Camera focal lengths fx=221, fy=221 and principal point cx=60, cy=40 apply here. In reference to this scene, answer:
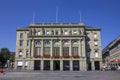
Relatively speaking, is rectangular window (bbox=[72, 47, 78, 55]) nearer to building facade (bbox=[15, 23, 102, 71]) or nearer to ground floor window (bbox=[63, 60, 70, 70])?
building facade (bbox=[15, 23, 102, 71])

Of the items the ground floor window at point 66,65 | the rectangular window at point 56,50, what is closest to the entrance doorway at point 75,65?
the ground floor window at point 66,65

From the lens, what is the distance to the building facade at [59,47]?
75688 millimetres

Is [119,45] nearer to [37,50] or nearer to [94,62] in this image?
[94,62]

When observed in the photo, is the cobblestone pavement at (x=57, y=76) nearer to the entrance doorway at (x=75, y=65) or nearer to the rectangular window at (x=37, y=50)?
the rectangular window at (x=37, y=50)

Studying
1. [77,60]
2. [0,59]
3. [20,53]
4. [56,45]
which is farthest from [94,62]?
[0,59]

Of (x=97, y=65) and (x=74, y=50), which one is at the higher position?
(x=74, y=50)

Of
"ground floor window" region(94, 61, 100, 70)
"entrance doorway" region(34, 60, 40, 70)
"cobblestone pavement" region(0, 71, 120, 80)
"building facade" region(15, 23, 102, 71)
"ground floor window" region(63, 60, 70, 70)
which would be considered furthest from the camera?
"ground floor window" region(94, 61, 100, 70)

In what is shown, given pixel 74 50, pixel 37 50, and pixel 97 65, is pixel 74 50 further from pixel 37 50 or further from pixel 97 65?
pixel 37 50

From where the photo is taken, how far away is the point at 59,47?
77625mm

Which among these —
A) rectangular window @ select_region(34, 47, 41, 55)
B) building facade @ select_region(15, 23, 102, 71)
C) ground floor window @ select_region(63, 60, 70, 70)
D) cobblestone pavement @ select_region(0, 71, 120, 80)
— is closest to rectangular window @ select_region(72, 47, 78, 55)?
building facade @ select_region(15, 23, 102, 71)

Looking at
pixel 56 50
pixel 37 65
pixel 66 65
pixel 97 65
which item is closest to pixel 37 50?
pixel 37 65

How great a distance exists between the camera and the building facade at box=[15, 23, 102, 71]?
75.7 meters

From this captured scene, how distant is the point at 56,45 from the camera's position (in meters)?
77.8

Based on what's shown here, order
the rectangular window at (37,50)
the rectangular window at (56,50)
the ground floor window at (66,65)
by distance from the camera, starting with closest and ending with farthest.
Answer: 1. the rectangular window at (37,50)
2. the rectangular window at (56,50)
3. the ground floor window at (66,65)
